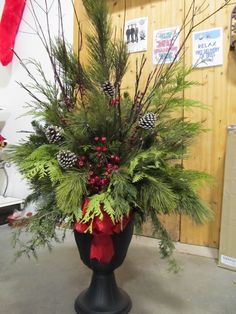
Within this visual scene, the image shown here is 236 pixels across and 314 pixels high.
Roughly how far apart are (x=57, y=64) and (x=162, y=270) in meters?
1.24

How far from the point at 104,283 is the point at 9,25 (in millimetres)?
2271

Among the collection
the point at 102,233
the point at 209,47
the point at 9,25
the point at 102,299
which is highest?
the point at 9,25

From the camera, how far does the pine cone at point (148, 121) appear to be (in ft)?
3.34

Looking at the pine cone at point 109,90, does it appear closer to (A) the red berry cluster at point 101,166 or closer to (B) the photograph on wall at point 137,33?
(A) the red berry cluster at point 101,166

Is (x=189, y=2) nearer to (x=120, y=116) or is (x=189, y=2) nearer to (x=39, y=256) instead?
(x=120, y=116)

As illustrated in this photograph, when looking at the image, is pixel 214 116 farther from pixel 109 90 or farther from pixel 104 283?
pixel 104 283

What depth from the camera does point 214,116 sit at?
195cm

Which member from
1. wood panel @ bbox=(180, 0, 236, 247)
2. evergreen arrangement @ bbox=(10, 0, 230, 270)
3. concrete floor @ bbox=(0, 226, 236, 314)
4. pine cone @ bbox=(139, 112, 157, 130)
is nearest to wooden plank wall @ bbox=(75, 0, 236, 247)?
wood panel @ bbox=(180, 0, 236, 247)

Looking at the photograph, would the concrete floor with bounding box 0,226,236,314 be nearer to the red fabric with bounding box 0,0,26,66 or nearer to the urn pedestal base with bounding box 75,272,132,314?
the urn pedestal base with bounding box 75,272,132,314

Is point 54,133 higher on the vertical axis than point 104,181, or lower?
higher

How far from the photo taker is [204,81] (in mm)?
1966

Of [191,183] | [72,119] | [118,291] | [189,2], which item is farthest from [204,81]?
[118,291]

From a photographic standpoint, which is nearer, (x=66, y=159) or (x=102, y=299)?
(x=66, y=159)

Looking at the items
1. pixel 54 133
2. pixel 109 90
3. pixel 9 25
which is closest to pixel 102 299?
pixel 54 133
